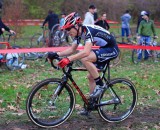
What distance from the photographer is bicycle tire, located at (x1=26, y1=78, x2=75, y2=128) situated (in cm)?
616

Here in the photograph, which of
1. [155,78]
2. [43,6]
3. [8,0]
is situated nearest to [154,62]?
[155,78]

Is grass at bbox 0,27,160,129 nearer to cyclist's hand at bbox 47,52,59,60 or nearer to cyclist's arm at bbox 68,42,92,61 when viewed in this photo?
cyclist's hand at bbox 47,52,59,60

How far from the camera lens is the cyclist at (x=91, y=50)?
6.08 meters

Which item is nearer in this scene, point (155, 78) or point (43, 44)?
point (155, 78)

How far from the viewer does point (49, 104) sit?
6.35 m

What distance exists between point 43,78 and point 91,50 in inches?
178

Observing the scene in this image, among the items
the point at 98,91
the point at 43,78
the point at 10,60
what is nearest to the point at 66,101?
the point at 98,91

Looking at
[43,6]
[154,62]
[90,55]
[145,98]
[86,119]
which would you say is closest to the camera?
[90,55]

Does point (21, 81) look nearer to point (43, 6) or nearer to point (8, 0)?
point (8, 0)

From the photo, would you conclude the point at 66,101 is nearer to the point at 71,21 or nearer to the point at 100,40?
the point at 100,40

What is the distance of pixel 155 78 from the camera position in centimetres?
1068

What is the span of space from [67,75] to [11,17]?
15.2 metres

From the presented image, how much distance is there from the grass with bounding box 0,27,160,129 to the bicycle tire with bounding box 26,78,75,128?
0.40 meters

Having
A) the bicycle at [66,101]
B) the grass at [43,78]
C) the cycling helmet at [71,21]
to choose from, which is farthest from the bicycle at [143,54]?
the cycling helmet at [71,21]
